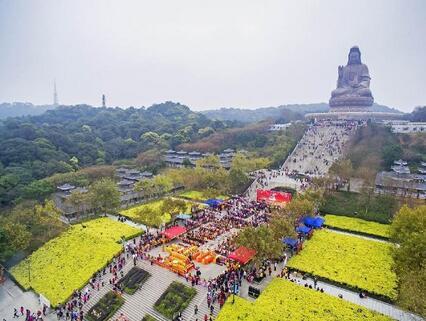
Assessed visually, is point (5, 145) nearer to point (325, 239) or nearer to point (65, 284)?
point (65, 284)

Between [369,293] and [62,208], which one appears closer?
[369,293]

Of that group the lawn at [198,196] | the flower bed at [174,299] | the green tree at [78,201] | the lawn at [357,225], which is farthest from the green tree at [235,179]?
the flower bed at [174,299]

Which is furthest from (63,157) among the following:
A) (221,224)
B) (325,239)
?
(325,239)

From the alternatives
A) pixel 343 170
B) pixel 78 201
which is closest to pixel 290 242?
pixel 343 170

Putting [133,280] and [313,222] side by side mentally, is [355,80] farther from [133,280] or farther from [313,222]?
[133,280]

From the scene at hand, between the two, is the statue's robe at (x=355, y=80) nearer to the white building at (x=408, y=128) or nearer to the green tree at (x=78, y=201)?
the white building at (x=408, y=128)

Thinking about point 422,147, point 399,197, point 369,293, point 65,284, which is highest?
point 422,147
